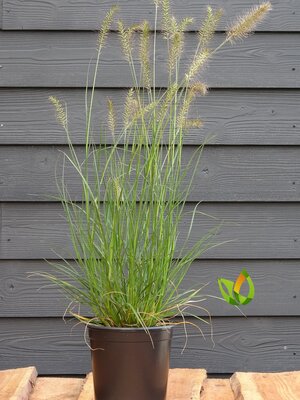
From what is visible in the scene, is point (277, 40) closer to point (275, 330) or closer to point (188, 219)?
point (188, 219)

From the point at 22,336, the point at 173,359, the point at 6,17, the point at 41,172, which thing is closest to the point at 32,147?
the point at 41,172

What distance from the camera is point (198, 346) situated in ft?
8.50

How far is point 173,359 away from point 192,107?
758 mm

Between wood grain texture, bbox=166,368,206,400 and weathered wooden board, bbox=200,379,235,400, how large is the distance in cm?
2

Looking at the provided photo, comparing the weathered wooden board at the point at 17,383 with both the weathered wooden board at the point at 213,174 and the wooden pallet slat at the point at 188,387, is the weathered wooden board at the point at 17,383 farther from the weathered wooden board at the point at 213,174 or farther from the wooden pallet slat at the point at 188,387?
the weathered wooden board at the point at 213,174

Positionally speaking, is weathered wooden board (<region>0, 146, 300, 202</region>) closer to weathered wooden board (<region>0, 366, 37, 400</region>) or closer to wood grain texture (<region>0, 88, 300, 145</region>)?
wood grain texture (<region>0, 88, 300, 145</region>)

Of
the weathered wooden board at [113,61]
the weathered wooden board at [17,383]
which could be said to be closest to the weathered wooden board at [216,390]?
the weathered wooden board at [17,383]

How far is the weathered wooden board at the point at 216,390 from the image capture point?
82.5 inches

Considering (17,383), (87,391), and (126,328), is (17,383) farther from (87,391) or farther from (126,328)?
(126,328)

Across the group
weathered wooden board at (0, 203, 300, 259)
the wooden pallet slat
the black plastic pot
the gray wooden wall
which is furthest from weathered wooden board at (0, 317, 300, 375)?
the black plastic pot

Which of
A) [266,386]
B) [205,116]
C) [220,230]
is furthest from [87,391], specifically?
[205,116]

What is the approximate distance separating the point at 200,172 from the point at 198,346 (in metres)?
0.52

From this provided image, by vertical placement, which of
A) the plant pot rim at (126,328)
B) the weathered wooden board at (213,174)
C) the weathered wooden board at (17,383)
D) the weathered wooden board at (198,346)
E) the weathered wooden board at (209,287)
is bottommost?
the weathered wooden board at (198,346)

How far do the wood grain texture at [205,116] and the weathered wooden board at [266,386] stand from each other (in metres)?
0.72
